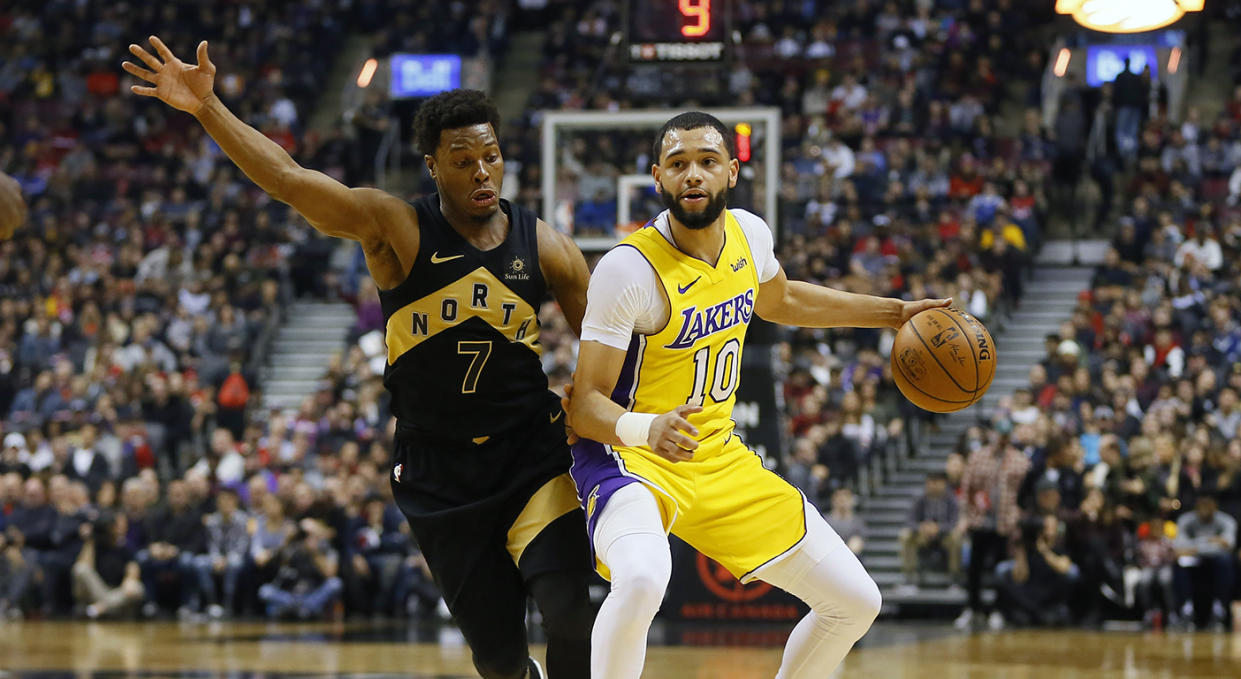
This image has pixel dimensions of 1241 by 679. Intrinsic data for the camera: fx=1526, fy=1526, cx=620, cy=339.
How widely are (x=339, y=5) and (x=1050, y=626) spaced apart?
16.4 m

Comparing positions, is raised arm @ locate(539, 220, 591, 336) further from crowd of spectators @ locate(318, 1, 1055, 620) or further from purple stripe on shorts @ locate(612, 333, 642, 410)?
crowd of spectators @ locate(318, 1, 1055, 620)

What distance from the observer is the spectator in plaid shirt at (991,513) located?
1248cm

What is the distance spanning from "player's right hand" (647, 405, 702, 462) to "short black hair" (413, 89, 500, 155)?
1.21 m

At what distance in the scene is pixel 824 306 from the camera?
17.9 feet

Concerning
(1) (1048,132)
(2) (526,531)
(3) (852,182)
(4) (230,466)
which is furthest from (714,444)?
(1) (1048,132)

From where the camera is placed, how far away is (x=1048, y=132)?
18016mm

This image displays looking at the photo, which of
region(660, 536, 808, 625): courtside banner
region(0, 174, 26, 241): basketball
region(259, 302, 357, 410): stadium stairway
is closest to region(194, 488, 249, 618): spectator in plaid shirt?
region(259, 302, 357, 410): stadium stairway

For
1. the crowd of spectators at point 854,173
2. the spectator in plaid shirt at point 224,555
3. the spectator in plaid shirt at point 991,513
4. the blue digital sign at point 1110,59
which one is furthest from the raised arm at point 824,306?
the blue digital sign at point 1110,59

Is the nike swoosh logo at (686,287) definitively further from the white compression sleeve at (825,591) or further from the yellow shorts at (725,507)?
the white compression sleeve at (825,591)

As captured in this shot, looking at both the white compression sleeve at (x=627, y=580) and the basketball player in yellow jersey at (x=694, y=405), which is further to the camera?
the basketball player in yellow jersey at (x=694, y=405)

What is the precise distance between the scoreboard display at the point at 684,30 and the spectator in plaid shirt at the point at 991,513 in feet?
14.8

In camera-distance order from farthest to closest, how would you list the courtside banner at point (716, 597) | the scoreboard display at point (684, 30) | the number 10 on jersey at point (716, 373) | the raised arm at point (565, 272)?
the courtside banner at point (716, 597), the scoreboard display at point (684, 30), the raised arm at point (565, 272), the number 10 on jersey at point (716, 373)

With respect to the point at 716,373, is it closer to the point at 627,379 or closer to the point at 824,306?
the point at 627,379

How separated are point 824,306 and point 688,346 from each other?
79 centimetres
